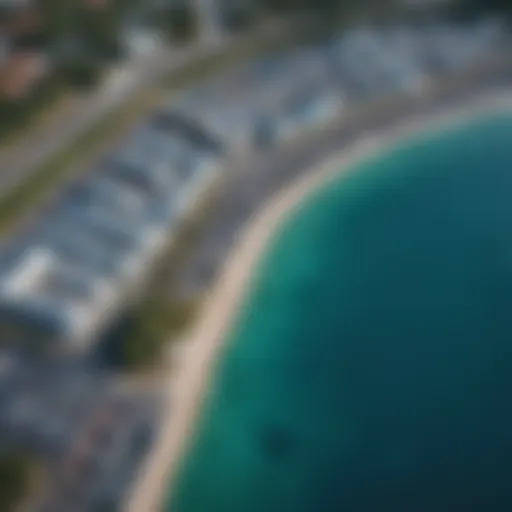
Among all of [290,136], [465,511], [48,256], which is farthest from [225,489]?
[290,136]

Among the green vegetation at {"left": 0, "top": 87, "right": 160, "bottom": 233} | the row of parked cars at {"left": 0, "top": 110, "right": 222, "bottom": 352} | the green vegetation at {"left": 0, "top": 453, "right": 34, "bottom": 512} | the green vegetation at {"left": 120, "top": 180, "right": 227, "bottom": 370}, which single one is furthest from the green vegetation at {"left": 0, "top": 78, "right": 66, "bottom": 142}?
the green vegetation at {"left": 0, "top": 453, "right": 34, "bottom": 512}

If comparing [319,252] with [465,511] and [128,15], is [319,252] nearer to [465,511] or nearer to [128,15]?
[465,511]

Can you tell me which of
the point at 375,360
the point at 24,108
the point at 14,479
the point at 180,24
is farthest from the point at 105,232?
the point at 180,24

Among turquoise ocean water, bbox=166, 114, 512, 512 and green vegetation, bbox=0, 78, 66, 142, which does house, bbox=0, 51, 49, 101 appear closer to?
green vegetation, bbox=0, 78, 66, 142

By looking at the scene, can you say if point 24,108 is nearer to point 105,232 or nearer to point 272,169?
point 105,232

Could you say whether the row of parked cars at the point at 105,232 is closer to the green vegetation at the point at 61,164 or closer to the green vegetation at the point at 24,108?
the green vegetation at the point at 61,164

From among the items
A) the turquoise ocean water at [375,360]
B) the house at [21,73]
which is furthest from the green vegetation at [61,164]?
the turquoise ocean water at [375,360]
